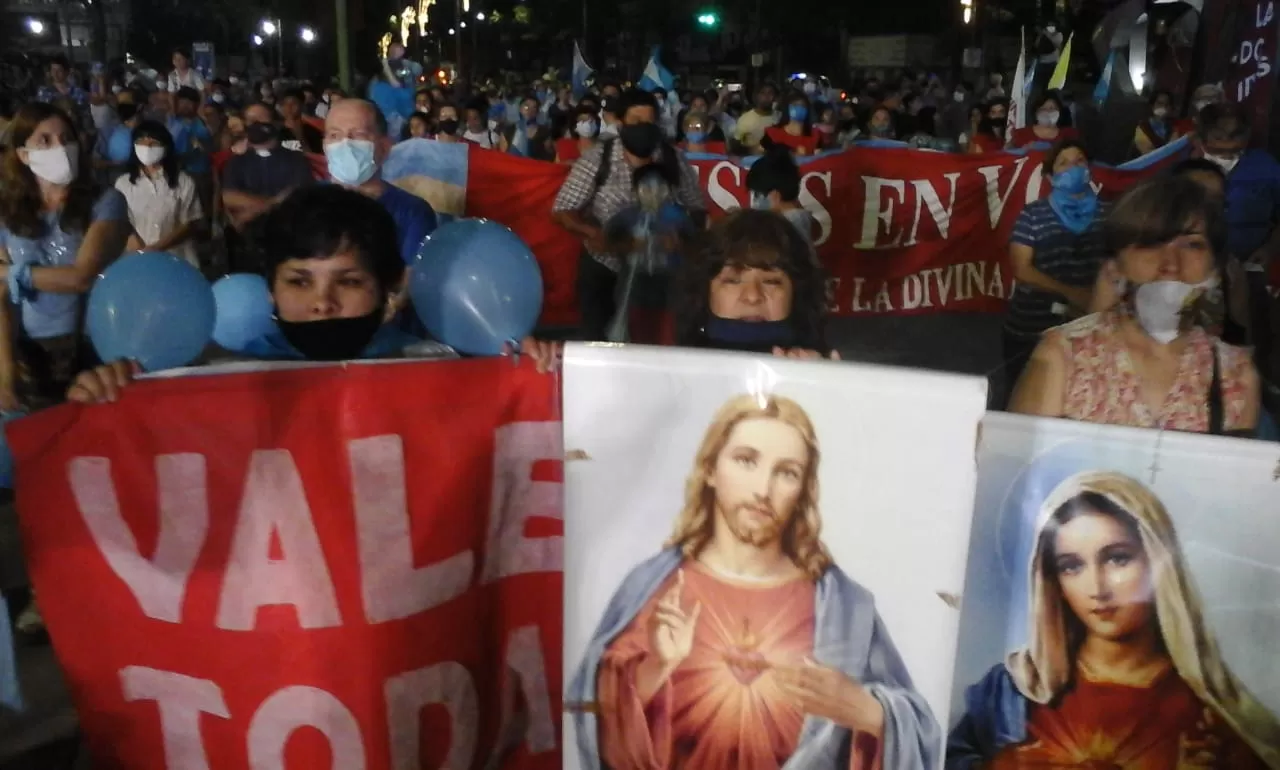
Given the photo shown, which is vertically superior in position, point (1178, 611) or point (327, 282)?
point (327, 282)

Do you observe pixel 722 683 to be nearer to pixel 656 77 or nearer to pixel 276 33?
pixel 656 77

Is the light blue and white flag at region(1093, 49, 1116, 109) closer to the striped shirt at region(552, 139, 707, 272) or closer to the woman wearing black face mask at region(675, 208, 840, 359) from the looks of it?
the striped shirt at region(552, 139, 707, 272)

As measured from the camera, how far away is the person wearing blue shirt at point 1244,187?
17.4 ft

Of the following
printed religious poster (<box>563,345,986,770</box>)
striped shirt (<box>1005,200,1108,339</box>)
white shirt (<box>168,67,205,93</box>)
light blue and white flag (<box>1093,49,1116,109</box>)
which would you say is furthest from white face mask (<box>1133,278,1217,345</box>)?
white shirt (<box>168,67,205,93</box>)

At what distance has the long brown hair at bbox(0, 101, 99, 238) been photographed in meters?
3.67

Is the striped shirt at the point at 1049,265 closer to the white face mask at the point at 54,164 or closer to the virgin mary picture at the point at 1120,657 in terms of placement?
the virgin mary picture at the point at 1120,657

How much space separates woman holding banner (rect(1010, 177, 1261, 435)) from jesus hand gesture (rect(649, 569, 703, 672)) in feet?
3.48

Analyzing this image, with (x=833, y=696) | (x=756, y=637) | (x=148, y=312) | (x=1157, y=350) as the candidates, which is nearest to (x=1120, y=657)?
(x=833, y=696)

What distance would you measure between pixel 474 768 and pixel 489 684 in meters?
0.18

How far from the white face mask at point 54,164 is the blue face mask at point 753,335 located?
2364 millimetres

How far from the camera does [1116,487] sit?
2010mm

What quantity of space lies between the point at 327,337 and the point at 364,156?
1528 millimetres

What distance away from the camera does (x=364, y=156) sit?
3844mm

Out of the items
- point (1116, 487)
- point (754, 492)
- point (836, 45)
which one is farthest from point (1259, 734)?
point (836, 45)
